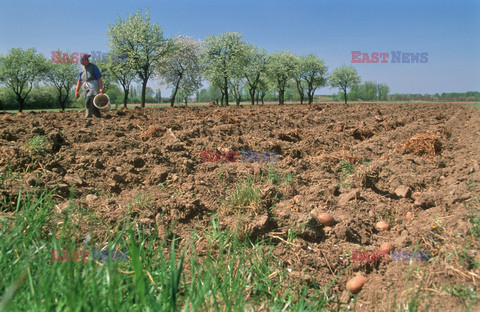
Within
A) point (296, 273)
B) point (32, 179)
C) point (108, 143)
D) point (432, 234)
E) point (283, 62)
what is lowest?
point (296, 273)

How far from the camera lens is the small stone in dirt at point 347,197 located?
11.3 feet

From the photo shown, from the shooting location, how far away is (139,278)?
4.28ft

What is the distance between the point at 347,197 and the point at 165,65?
4999 centimetres

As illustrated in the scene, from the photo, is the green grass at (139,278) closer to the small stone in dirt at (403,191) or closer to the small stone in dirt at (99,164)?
the small stone in dirt at (99,164)

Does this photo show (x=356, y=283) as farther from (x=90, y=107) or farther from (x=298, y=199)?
(x=90, y=107)

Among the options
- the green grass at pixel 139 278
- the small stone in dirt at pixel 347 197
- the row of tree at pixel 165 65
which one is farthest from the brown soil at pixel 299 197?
the row of tree at pixel 165 65

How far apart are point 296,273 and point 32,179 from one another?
2980 mm

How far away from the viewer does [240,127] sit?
787 cm

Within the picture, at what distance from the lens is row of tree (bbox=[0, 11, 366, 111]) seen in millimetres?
38500

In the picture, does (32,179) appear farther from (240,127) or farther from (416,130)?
(416,130)

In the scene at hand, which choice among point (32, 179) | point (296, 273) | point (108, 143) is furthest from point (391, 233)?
point (108, 143)

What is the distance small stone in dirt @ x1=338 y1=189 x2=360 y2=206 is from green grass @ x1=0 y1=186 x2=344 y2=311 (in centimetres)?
127

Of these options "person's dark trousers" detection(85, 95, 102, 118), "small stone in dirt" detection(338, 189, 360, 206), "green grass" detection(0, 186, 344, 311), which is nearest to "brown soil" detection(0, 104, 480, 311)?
"small stone in dirt" detection(338, 189, 360, 206)

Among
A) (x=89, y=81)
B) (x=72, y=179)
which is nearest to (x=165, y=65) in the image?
(x=89, y=81)
